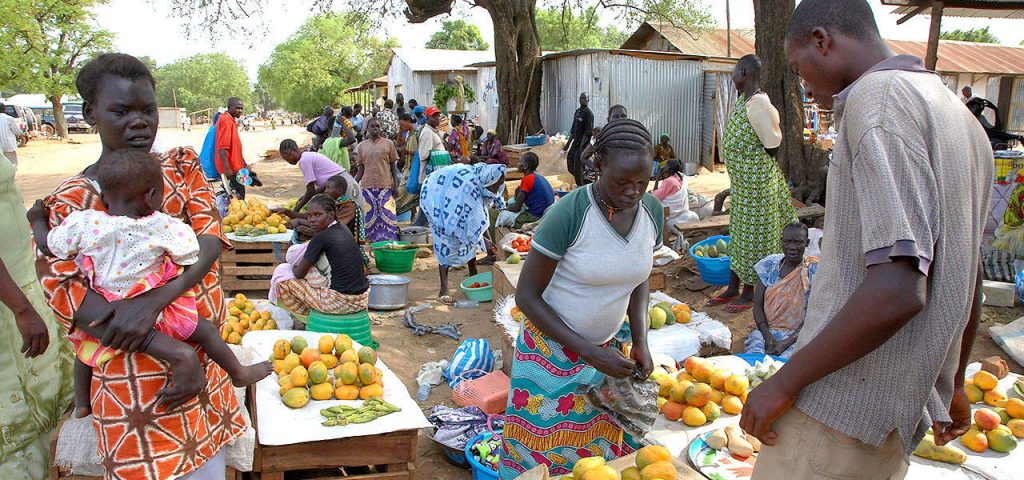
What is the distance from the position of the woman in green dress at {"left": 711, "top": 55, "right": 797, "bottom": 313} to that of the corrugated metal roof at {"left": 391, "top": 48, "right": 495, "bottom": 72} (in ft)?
72.9

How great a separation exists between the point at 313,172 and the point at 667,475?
254 inches

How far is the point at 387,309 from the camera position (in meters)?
6.82

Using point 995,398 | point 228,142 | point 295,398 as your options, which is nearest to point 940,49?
point 228,142

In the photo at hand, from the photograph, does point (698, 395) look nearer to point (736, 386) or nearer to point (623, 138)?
point (736, 386)

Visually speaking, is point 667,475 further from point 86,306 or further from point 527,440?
point 86,306

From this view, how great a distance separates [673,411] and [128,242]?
2.34 m

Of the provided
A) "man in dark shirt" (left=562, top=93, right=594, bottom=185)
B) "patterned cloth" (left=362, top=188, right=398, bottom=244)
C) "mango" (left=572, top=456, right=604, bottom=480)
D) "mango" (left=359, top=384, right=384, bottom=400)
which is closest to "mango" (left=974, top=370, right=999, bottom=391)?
"mango" (left=572, top=456, right=604, bottom=480)

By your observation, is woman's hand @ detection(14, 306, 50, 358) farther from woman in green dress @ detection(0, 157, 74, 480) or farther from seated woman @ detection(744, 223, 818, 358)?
seated woman @ detection(744, 223, 818, 358)

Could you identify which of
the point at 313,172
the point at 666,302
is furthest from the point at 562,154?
the point at 666,302

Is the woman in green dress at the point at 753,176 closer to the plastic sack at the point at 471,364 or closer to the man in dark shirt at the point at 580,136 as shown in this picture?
the plastic sack at the point at 471,364

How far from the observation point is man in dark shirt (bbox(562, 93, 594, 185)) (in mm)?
12352

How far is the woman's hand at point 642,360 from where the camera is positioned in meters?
2.55

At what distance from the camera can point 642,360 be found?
2572mm

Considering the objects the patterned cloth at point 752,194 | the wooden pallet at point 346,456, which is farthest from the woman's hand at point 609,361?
the patterned cloth at point 752,194
